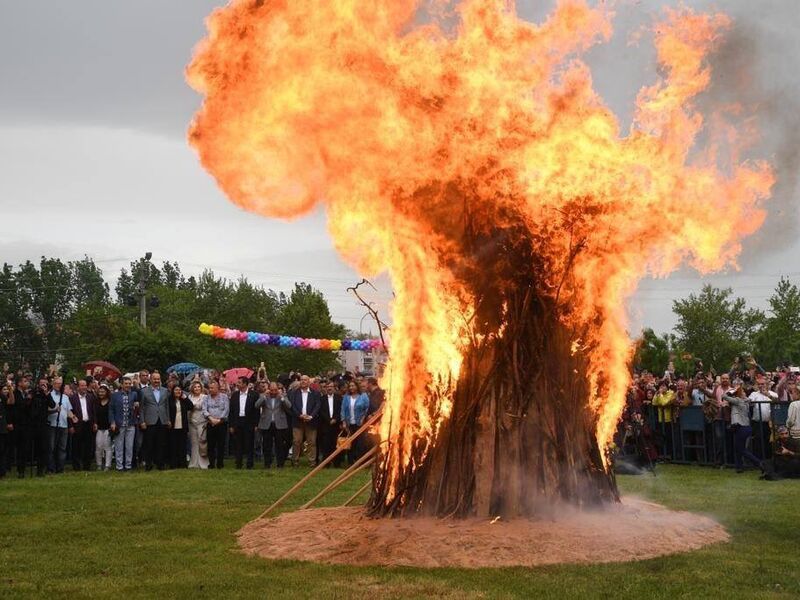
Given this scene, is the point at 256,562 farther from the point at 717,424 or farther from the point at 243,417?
the point at 717,424

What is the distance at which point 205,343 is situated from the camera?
71875 mm

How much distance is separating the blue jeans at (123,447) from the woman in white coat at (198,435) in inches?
53.3

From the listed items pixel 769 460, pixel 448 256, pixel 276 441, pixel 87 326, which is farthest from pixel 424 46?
pixel 87 326

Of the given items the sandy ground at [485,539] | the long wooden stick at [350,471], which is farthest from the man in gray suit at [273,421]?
the sandy ground at [485,539]

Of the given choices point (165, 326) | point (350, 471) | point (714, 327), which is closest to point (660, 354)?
point (714, 327)

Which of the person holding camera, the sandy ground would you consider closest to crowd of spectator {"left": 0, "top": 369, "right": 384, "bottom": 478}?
the person holding camera

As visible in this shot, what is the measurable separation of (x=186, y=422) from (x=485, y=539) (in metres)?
13.7

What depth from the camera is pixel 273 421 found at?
2241cm

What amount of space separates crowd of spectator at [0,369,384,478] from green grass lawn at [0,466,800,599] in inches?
231

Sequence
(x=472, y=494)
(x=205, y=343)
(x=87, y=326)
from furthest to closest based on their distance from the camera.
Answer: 1. (x=87, y=326)
2. (x=205, y=343)
3. (x=472, y=494)

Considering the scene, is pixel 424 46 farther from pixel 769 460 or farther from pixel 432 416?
Result: pixel 769 460

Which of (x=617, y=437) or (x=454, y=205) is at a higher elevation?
(x=454, y=205)

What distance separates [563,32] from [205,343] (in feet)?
207

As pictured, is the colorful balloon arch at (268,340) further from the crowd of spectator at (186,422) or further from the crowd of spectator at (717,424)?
the crowd of spectator at (717,424)
